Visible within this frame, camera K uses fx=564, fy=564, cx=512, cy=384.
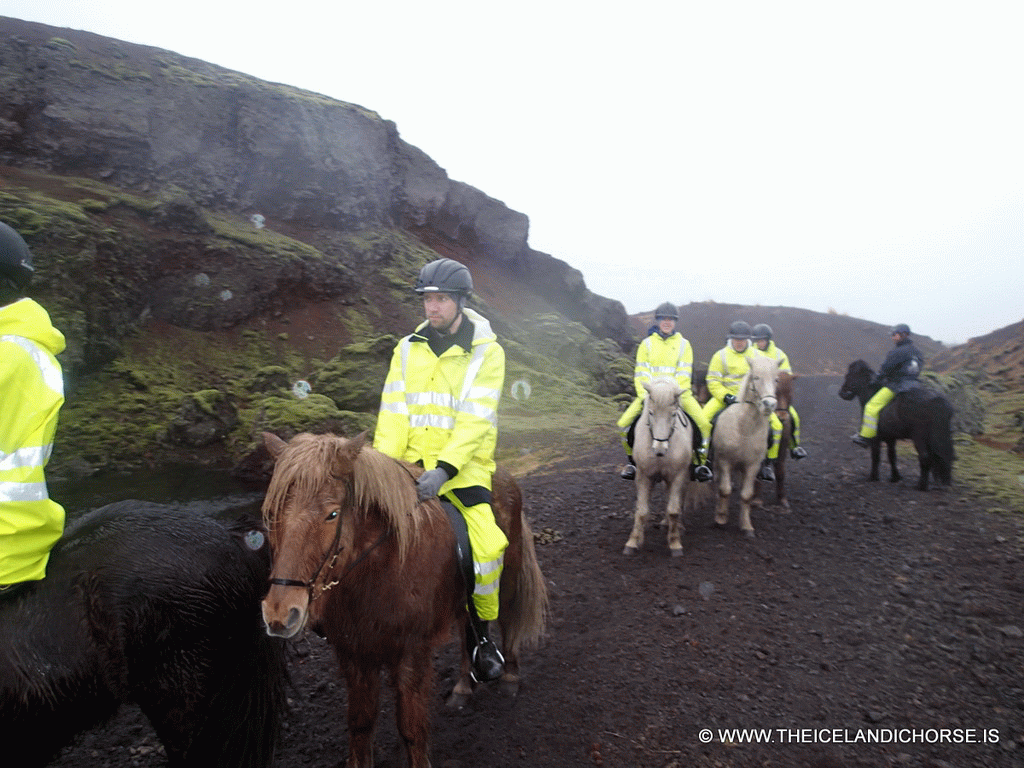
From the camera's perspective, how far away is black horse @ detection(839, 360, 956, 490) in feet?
30.3

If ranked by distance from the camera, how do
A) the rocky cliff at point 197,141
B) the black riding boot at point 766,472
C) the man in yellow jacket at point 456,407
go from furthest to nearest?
the rocky cliff at point 197,141, the black riding boot at point 766,472, the man in yellow jacket at point 456,407

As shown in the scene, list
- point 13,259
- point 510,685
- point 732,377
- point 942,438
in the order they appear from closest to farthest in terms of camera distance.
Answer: point 13,259, point 510,685, point 732,377, point 942,438

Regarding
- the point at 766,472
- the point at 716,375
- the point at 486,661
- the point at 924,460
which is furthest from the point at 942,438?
the point at 486,661

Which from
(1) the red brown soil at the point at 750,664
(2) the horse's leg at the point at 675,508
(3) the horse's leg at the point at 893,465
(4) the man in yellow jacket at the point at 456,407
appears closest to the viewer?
(4) the man in yellow jacket at the point at 456,407

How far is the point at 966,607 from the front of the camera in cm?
530

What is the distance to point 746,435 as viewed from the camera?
7.68 m

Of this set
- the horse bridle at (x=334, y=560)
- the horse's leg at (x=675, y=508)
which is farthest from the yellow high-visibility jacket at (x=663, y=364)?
the horse bridle at (x=334, y=560)

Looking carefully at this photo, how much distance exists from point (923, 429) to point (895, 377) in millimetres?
1272

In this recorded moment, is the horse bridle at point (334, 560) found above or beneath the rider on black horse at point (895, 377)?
beneath

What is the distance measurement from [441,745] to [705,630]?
8.40 feet

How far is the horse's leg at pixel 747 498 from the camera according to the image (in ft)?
24.5

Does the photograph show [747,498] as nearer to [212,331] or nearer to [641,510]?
[641,510]

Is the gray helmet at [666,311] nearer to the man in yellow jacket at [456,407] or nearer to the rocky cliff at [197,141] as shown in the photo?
the man in yellow jacket at [456,407]

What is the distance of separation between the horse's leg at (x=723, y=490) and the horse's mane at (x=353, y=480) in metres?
5.93
